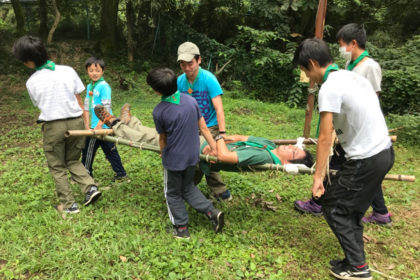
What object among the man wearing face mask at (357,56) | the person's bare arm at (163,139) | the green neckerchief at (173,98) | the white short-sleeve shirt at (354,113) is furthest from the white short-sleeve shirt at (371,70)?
the person's bare arm at (163,139)

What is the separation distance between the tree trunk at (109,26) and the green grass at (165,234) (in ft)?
28.0

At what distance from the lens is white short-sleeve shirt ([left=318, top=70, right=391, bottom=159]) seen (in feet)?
7.77

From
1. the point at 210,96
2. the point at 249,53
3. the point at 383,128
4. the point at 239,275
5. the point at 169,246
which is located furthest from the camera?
the point at 249,53

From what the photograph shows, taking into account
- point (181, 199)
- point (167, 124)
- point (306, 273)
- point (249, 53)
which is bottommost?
point (306, 273)

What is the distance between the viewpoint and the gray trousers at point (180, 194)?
326 centimetres

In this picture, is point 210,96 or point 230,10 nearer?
point 210,96

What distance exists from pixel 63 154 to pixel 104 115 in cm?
72

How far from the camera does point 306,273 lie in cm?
296

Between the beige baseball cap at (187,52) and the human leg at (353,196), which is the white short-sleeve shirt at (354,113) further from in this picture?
the beige baseball cap at (187,52)

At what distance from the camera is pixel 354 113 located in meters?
2.44

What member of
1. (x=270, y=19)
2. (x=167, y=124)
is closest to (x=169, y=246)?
(x=167, y=124)

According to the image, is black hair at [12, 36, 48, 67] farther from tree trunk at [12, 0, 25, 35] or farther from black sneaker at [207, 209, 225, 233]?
tree trunk at [12, 0, 25, 35]

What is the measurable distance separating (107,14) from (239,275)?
1203cm

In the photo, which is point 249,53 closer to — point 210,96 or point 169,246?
point 210,96
